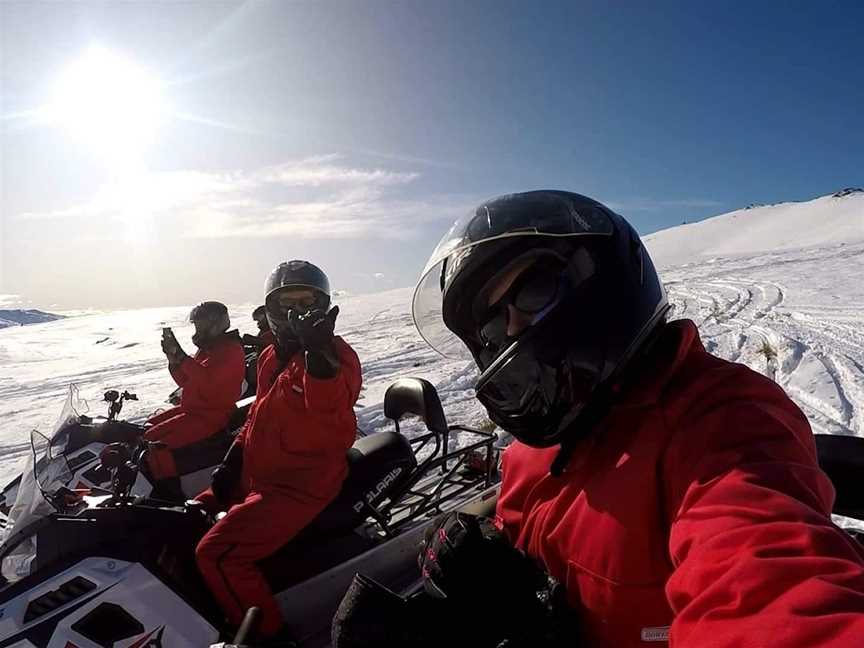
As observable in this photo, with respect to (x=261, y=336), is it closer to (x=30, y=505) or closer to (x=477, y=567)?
(x=30, y=505)

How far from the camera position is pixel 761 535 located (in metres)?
0.84

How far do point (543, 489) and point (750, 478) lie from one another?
513 millimetres

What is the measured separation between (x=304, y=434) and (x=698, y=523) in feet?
→ 7.43

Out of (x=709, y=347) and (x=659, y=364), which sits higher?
(x=659, y=364)

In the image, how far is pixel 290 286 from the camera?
3482mm

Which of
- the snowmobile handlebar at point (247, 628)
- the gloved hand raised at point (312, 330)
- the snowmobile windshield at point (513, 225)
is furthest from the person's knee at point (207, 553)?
the snowmobile windshield at point (513, 225)

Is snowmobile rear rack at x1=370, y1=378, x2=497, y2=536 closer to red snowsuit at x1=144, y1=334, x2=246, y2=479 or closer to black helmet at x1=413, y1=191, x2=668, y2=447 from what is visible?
black helmet at x1=413, y1=191, x2=668, y2=447

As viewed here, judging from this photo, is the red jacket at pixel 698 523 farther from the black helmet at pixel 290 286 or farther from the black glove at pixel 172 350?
the black glove at pixel 172 350

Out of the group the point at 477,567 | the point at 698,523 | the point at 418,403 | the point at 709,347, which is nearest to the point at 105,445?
the point at 418,403

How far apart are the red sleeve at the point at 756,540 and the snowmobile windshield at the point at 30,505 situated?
8.86ft

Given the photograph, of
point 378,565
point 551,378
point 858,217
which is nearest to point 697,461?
point 551,378

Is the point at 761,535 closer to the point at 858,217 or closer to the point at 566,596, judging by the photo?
the point at 566,596

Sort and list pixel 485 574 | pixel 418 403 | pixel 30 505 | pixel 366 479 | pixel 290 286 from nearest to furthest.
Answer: pixel 485 574, pixel 30 505, pixel 366 479, pixel 418 403, pixel 290 286

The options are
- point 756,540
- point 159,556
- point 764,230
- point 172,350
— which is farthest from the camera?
point 764,230
